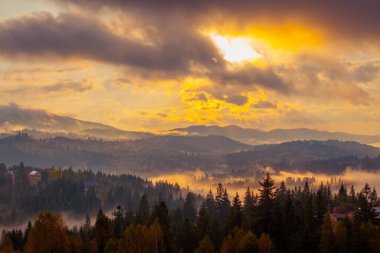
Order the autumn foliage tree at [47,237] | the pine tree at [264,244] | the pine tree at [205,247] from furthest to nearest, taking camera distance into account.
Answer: the autumn foliage tree at [47,237], the pine tree at [205,247], the pine tree at [264,244]

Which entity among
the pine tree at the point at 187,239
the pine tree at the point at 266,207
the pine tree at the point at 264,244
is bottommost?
the pine tree at the point at 187,239

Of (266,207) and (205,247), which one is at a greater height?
(266,207)

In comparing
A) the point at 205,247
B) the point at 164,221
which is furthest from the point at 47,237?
the point at 205,247

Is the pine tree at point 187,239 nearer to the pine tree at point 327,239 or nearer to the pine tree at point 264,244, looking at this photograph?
the pine tree at point 264,244

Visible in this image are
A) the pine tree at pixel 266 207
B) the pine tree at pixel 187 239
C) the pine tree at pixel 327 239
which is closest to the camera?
the pine tree at pixel 327 239

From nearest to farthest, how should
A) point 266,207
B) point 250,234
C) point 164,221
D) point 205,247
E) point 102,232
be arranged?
point 250,234
point 266,207
point 205,247
point 102,232
point 164,221

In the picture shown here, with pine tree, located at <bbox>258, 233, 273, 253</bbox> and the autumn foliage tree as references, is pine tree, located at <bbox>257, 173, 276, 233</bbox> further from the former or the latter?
the autumn foliage tree

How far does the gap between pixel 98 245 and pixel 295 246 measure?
53860 millimetres

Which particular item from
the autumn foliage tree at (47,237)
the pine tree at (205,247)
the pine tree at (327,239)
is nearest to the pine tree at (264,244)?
the pine tree at (327,239)

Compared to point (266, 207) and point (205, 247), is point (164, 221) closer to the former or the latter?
point (205, 247)

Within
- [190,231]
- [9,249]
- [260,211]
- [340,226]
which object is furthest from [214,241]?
[9,249]

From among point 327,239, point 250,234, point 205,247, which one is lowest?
point 205,247

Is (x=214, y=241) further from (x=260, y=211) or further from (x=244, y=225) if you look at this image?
(x=260, y=211)

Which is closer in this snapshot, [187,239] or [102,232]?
[102,232]
